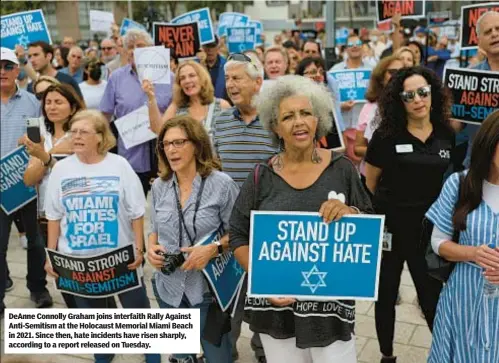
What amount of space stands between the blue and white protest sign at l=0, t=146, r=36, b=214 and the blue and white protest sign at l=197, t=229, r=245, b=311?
203cm

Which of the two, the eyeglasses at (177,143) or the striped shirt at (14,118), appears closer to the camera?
the eyeglasses at (177,143)

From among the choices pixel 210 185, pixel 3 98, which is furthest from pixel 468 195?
pixel 3 98

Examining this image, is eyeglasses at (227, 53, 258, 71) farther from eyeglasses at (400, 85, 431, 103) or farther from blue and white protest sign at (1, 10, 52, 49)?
blue and white protest sign at (1, 10, 52, 49)

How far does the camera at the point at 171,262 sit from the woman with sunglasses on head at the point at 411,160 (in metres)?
1.24

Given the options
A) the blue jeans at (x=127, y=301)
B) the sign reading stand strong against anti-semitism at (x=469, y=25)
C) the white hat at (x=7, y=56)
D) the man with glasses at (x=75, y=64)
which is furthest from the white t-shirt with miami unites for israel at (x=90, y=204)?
the man with glasses at (x=75, y=64)

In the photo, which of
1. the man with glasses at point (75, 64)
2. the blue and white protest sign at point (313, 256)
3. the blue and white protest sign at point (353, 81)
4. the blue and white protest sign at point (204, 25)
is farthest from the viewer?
the man with glasses at point (75, 64)

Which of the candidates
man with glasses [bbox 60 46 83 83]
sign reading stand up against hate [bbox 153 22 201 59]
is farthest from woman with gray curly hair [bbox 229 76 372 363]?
man with glasses [bbox 60 46 83 83]

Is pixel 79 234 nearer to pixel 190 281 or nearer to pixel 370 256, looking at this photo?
pixel 190 281

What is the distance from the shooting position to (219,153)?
10.6 feet

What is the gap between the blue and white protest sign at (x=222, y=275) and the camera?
2.78m

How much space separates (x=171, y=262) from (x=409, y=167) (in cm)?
140

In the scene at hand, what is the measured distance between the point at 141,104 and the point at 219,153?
1.89m

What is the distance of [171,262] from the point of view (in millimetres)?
2727

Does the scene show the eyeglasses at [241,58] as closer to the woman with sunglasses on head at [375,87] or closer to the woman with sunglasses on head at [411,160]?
the woman with sunglasses on head at [411,160]
